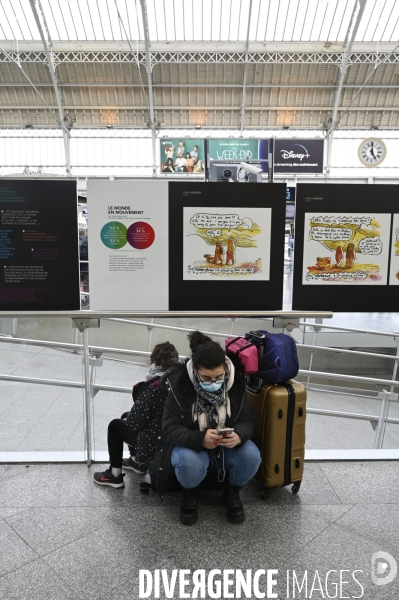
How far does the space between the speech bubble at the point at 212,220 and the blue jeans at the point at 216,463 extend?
1.40m

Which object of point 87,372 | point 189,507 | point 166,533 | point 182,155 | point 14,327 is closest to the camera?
point 166,533

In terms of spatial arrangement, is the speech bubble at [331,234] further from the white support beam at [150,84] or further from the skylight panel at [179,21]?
the skylight panel at [179,21]

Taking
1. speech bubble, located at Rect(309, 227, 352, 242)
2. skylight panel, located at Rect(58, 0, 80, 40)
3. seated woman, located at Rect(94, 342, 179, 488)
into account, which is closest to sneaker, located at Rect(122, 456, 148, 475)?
seated woman, located at Rect(94, 342, 179, 488)

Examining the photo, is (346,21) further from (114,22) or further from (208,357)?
(208,357)

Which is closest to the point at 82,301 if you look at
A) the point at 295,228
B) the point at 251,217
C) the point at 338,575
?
the point at 251,217

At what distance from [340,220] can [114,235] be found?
5.07 feet

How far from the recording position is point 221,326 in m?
8.28

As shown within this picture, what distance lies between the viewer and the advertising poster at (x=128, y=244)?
2.78 metres

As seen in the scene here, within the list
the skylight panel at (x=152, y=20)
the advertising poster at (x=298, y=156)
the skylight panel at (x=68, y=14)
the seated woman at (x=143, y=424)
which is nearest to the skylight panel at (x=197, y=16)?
the skylight panel at (x=152, y=20)

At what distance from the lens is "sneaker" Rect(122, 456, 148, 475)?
2.79m

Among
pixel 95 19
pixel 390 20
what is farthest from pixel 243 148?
pixel 390 20

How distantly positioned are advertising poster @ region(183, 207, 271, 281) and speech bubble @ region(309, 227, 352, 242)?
341 mm

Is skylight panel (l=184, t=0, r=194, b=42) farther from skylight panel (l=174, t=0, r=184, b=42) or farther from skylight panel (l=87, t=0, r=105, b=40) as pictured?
skylight panel (l=87, t=0, r=105, b=40)

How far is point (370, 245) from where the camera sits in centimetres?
300
